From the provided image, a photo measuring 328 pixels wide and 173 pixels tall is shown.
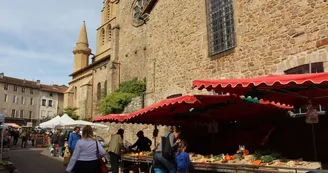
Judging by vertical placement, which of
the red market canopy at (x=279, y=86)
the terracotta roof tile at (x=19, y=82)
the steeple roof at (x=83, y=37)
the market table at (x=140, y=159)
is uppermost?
the steeple roof at (x=83, y=37)

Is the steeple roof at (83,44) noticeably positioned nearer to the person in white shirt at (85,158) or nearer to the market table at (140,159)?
the market table at (140,159)

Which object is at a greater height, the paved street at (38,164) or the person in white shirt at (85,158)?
the person in white shirt at (85,158)

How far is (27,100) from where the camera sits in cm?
5703

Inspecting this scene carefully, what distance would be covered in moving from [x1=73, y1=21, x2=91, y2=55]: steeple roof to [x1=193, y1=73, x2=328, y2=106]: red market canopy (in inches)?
1725

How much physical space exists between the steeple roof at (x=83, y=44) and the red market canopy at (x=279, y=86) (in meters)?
43.8

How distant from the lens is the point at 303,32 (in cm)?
782

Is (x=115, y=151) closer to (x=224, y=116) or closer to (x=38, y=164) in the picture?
(x=224, y=116)

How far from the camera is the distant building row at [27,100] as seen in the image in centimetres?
5288

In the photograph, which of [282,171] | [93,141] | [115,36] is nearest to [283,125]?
[282,171]

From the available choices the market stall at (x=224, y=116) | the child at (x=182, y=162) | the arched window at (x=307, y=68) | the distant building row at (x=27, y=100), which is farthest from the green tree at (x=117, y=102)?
the distant building row at (x=27, y=100)

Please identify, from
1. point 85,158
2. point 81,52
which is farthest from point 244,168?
point 81,52

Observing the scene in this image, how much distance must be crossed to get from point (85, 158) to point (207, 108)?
143 inches

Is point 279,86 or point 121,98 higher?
point 121,98

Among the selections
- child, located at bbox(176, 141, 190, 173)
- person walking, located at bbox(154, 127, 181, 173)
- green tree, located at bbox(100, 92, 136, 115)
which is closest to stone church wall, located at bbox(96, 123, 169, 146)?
green tree, located at bbox(100, 92, 136, 115)
